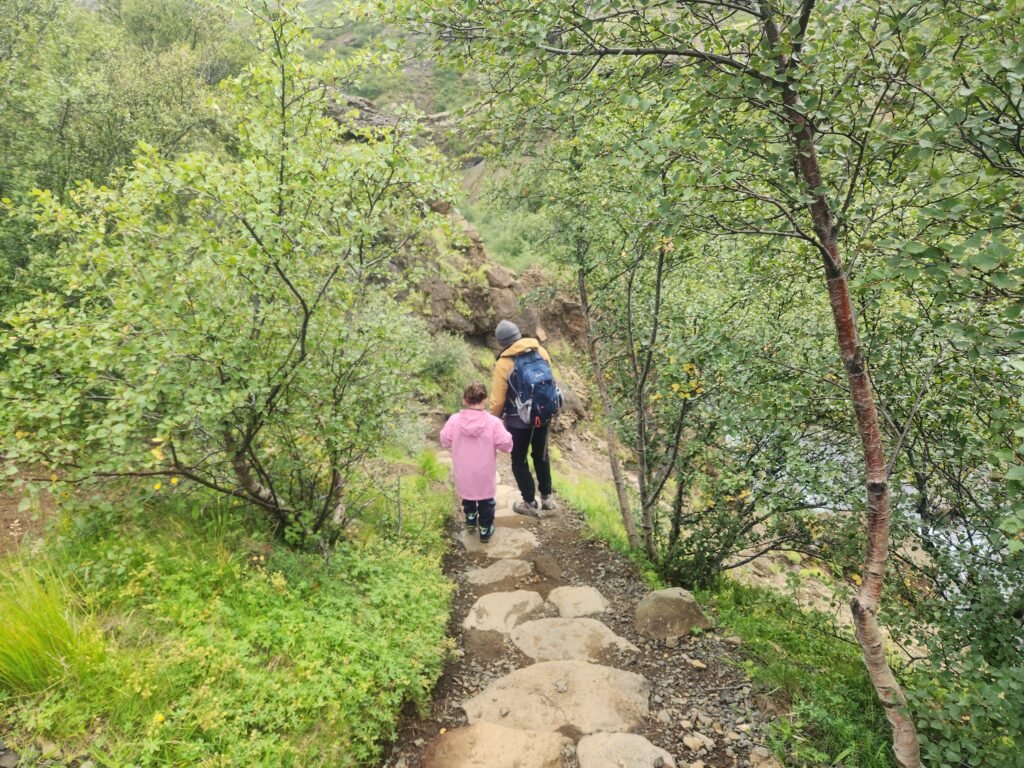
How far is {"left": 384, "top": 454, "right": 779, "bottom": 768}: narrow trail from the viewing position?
11.4ft

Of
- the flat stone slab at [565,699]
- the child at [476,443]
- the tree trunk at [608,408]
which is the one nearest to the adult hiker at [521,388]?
the child at [476,443]

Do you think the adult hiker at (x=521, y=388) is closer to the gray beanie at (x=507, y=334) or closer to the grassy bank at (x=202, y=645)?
the gray beanie at (x=507, y=334)

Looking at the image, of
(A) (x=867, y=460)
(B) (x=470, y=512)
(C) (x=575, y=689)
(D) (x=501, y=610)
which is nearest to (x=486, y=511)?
(B) (x=470, y=512)

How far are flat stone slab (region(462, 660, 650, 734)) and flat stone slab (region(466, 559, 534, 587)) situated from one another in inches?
69.2

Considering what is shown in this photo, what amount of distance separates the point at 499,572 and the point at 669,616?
2.09 m

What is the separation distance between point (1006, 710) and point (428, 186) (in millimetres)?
4870

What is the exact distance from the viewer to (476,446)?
6.53m

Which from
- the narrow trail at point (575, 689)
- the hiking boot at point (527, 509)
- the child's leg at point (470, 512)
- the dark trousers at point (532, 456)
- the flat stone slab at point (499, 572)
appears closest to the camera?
the narrow trail at point (575, 689)

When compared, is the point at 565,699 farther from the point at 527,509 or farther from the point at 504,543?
the point at 527,509

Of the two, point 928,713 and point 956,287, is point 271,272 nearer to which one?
point 956,287

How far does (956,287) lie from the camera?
91.8 inches

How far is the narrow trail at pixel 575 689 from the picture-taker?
347cm

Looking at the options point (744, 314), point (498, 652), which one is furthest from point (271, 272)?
point (744, 314)

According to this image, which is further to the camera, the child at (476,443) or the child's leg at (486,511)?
the child's leg at (486,511)
